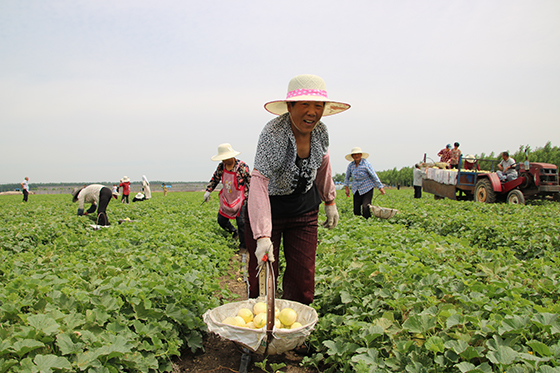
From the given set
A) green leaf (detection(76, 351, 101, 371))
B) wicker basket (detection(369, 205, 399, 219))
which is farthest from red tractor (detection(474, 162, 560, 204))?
green leaf (detection(76, 351, 101, 371))

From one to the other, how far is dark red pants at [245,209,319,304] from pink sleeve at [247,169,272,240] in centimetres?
34

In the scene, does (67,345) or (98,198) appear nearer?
(67,345)

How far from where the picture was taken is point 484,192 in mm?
12680

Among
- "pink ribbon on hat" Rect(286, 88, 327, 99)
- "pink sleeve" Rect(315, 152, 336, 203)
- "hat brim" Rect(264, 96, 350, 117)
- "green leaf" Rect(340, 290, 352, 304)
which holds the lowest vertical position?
"green leaf" Rect(340, 290, 352, 304)

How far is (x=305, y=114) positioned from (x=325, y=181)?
0.72 metres

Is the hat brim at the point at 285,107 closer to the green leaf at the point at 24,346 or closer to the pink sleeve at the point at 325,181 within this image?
the pink sleeve at the point at 325,181

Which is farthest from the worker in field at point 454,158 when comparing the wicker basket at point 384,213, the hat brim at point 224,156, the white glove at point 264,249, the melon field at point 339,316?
the white glove at point 264,249

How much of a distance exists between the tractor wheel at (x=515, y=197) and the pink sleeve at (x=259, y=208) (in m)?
12.2

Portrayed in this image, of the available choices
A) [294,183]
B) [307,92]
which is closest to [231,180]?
[294,183]

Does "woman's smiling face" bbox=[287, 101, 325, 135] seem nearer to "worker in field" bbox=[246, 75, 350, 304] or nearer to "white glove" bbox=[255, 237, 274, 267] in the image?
"worker in field" bbox=[246, 75, 350, 304]

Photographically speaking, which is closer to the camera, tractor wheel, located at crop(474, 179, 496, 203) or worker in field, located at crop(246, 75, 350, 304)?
worker in field, located at crop(246, 75, 350, 304)

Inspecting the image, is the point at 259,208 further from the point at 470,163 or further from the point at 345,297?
the point at 470,163

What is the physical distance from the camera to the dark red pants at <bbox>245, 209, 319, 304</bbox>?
287 centimetres

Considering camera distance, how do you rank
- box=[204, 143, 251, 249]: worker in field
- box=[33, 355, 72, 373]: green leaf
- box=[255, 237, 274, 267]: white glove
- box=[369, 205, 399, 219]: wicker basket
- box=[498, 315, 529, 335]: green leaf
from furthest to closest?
1. box=[369, 205, 399, 219]: wicker basket
2. box=[204, 143, 251, 249]: worker in field
3. box=[255, 237, 274, 267]: white glove
4. box=[498, 315, 529, 335]: green leaf
5. box=[33, 355, 72, 373]: green leaf
